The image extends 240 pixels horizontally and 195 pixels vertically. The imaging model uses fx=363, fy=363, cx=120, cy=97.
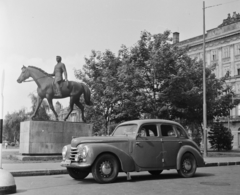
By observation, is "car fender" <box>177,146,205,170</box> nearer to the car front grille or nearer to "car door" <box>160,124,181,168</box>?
"car door" <box>160,124,181,168</box>

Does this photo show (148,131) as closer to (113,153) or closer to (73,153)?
(113,153)

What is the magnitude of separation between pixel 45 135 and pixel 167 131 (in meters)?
9.42

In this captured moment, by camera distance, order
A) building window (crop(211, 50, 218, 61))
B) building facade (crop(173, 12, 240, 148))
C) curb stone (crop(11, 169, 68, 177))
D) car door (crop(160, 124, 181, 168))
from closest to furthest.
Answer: car door (crop(160, 124, 181, 168))
curb stone (crop(11, 169, 68, 177))
building facade (crop(173, 12, 240, 148))
building window (crop(211, 50, 218, 61))

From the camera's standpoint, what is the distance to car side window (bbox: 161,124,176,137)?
11.9 meters

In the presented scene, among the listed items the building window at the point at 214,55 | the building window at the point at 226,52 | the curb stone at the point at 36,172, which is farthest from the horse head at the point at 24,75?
the building window at the point at 214,55

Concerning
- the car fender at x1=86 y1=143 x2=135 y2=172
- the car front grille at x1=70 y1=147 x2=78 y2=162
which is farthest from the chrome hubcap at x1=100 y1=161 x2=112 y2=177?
the car front grille at x1=70 y1=147 x2=78 y2=162

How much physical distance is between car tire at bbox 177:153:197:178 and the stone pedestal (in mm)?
9598

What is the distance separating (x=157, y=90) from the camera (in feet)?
93.6

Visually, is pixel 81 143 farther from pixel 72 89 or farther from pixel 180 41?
pixel 180 41

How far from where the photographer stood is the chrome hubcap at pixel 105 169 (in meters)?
10.2

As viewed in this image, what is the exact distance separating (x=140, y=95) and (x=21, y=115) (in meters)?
45.8

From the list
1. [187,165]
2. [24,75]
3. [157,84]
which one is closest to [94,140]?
[187,165]

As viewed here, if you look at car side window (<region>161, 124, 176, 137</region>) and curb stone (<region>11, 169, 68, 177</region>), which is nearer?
car side window (<region>161, 124, 176, 137</region>)

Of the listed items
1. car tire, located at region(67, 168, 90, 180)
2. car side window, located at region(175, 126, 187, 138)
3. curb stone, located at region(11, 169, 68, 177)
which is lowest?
curb stone, located at region(11, 169, 68, 177)
